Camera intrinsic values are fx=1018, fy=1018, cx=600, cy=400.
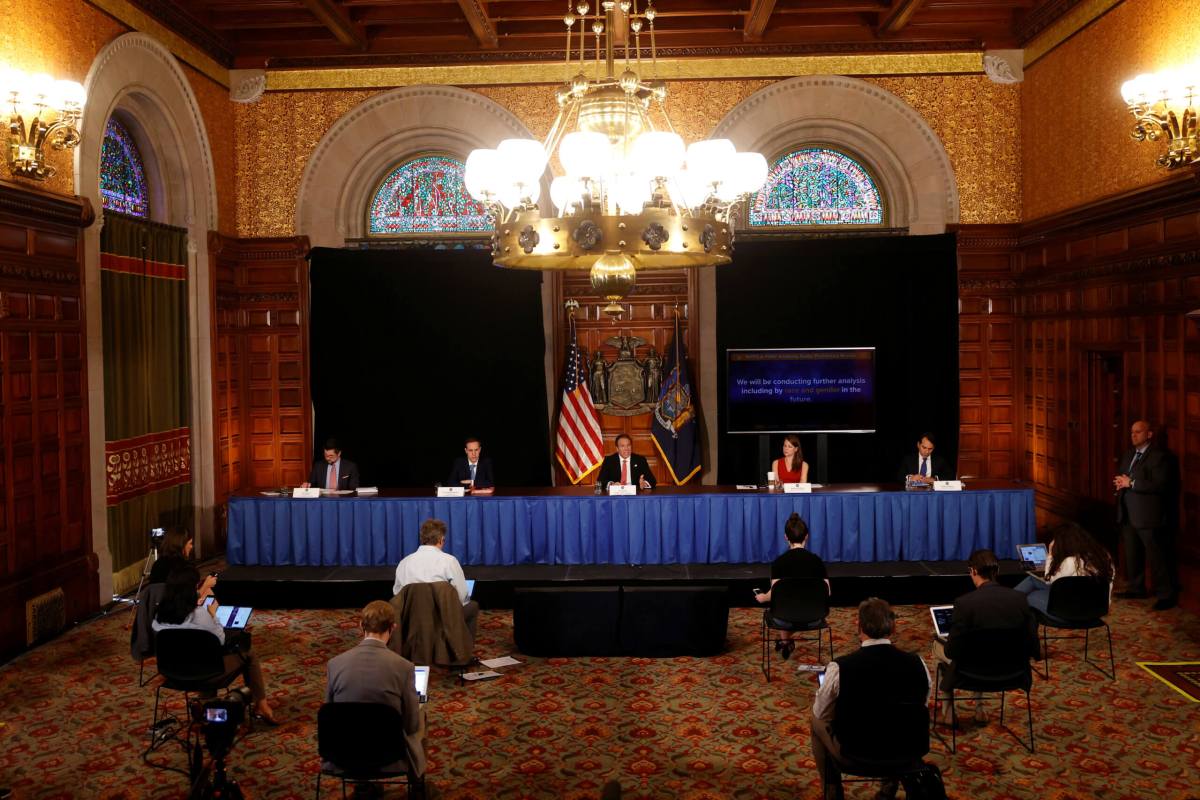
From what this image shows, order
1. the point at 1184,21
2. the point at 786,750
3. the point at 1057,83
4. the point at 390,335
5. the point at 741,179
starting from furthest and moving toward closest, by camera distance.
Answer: the point at 390,335 → the point at 1057,83 → the point at 1184,21 → the point at 786,750 → the point at 741,179

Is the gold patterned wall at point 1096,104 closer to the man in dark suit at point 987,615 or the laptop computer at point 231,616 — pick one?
the man in dark suit at point 987,615

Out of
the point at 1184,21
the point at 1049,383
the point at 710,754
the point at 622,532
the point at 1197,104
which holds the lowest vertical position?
the point at 710,754

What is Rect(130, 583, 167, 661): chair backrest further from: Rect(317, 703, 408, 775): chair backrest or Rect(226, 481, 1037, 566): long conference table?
Rect(226, 481, 1037, 566): long conference table

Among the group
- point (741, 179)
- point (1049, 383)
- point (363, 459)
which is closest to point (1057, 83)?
point (1049, 383)

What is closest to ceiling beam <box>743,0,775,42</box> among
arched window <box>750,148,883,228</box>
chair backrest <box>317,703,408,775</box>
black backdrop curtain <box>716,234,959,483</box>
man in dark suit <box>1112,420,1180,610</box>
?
arched window <box>750,148,883,228</box>

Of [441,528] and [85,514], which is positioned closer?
[441,528]

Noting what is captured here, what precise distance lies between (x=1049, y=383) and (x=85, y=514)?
953 cm

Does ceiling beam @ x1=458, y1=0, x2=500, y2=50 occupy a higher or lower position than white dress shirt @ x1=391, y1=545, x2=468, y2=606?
higher

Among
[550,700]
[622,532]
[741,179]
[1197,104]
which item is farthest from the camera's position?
[622,532]

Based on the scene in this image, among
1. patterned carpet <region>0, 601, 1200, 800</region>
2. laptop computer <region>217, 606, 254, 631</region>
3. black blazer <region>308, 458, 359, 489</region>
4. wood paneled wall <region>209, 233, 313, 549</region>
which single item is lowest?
patterned carpet <region>0, 601, 1200, 800</region>

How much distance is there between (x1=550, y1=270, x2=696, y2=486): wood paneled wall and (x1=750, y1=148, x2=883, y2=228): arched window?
1.35 metres

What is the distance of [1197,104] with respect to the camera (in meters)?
7.56

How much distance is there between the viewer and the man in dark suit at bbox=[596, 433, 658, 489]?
9.45m

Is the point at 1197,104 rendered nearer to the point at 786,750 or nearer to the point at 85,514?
the point at 786,750
